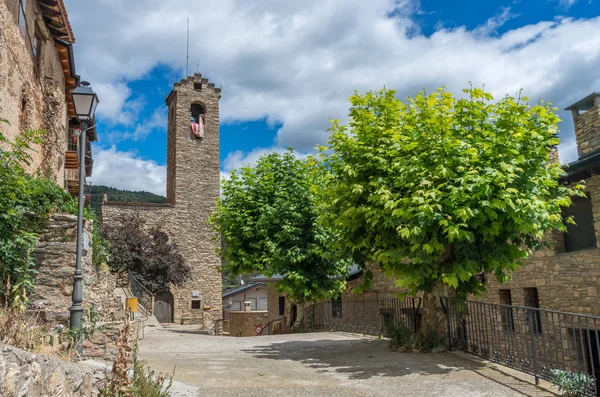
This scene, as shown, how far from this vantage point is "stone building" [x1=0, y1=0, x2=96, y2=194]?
12211mm

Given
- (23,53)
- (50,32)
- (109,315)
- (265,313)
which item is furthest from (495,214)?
(265,313)

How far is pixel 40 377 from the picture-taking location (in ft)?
13.9

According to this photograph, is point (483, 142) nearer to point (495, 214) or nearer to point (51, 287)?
point (495, 214)

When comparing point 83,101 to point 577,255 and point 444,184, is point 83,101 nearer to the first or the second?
point 444,184

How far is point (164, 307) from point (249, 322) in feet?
23.3

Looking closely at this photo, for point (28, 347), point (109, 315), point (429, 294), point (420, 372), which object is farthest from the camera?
point (109, 315)

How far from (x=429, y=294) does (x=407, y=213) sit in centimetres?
294

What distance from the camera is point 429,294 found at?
11.2 m

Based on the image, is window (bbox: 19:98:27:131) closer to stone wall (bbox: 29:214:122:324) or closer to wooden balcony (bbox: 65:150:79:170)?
stone wall (bbox: 29:214:122:324)

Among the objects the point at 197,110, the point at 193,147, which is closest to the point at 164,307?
the point at 193,147

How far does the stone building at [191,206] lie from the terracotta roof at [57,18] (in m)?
16.8

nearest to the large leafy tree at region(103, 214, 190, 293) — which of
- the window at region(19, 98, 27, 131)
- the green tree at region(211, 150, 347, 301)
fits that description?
the green tree at region(211, 150, 347, 301)

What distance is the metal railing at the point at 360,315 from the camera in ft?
45.8

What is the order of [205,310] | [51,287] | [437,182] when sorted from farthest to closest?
[205,310], [437,182], [51,287]
